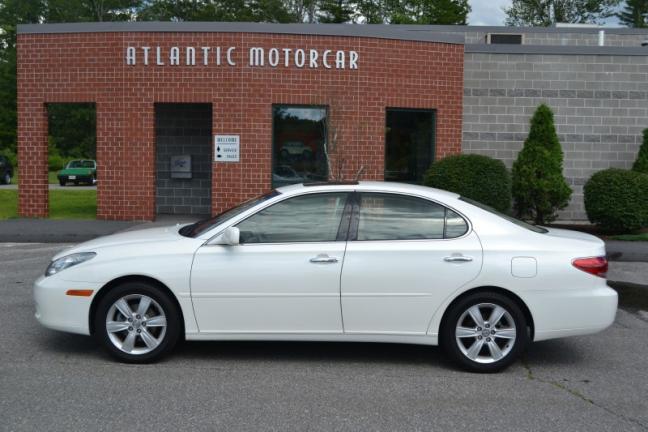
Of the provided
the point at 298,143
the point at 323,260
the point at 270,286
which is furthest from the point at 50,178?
the point at 323,260

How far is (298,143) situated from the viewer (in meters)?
16.8

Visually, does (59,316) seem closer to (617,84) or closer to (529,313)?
(529,313)

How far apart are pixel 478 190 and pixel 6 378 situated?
1080 centimetres

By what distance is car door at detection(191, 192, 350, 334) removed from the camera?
235 inches

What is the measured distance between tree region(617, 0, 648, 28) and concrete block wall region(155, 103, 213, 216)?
5587cm

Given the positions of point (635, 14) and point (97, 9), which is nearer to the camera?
point (97, 9)

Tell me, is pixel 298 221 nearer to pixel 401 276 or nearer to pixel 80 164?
pixel 401 276

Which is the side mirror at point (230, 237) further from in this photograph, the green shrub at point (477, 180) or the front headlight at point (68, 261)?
the green shrub at point (477, 180)

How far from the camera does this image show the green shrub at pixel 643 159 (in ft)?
54.1

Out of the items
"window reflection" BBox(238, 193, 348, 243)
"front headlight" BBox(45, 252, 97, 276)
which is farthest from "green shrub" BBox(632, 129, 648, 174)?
"front headlight" BBox(45, 252, 97, 276)

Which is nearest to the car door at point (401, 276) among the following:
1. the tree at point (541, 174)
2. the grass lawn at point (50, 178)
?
the tree at point (541, 174)

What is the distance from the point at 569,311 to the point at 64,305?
408cm

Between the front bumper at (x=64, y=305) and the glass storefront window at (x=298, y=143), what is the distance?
10.7 meters

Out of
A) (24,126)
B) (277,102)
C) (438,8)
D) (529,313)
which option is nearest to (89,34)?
(24,126)
